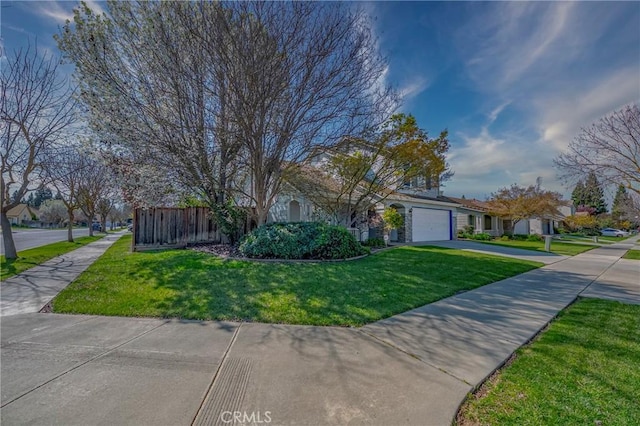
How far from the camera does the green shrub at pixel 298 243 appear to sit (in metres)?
9.36

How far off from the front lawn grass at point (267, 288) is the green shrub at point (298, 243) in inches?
26.0

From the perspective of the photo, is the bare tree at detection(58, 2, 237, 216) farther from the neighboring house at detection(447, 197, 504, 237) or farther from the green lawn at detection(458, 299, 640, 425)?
the neighboring house at detection(447, 197, 504, 237)

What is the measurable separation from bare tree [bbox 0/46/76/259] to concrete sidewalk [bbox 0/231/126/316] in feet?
12.7

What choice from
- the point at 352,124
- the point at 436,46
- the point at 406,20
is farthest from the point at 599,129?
the point at 352,124

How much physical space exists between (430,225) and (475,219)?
9.34 m

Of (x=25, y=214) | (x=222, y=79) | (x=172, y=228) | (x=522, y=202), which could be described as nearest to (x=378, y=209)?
(x=172, y=228)

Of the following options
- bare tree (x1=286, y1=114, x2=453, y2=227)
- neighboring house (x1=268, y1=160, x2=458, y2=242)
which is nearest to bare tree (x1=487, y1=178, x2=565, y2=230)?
neighboring house (x1=268, y1=160, x2=458, y2=242)

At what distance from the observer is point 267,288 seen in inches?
240

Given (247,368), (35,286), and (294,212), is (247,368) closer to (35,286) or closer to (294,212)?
(35,286)

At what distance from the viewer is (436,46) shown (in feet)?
28.7

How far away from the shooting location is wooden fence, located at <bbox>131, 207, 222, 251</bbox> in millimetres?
11891

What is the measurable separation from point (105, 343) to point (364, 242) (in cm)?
1218

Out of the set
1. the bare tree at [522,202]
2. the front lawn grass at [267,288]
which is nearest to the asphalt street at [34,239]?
the front lawn grass at [267,288]

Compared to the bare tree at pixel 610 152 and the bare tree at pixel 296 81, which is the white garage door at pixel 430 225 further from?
the bare tree at pixel 296 81
